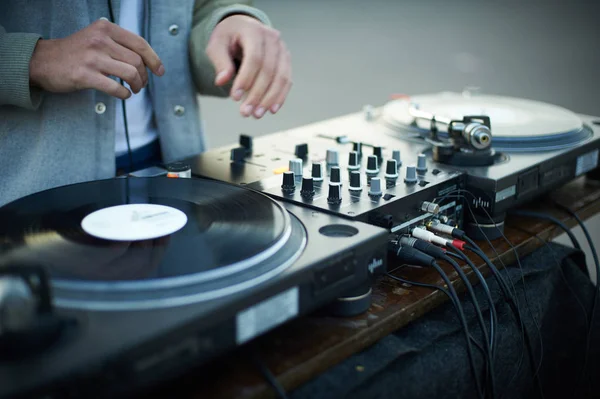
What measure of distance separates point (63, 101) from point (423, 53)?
3.02 meters

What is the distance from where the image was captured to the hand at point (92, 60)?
891 mm

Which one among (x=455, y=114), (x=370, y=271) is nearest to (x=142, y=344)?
(x=370, y=271)

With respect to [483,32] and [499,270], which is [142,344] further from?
[483,32]

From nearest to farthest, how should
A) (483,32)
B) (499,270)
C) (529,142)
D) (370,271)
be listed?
(370,271)
(499,270)
(529,142)
(483,32)

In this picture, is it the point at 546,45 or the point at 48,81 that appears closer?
the point at 48,81

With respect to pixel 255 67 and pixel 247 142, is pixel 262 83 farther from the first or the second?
pixel 247 142

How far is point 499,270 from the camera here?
0.99 m

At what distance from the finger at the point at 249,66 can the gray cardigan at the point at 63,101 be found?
24 cm

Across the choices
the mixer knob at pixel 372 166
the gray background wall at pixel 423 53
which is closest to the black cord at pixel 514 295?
the mixer knob at pixel 372 166

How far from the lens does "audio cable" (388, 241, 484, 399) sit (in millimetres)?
795

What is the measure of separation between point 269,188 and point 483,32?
2.97 meters

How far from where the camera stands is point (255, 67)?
963 millimetres

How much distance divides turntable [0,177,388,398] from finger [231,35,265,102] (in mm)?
183

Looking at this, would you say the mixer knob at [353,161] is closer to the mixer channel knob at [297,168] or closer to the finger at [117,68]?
the mixer channel knob at [297,168]
